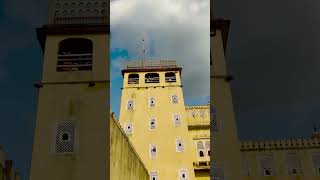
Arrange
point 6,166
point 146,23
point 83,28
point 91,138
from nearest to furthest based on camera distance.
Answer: point 146,23 → point 6,166 → point 91,138 → point 83,28

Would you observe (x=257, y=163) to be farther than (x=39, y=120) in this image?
Yes

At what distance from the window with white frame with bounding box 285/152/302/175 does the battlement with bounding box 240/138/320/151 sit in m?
0.08

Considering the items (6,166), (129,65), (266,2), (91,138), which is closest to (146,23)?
(129,65)

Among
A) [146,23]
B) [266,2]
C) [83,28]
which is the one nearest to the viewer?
[146,23]

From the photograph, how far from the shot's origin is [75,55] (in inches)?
121

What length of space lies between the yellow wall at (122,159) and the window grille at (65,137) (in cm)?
207

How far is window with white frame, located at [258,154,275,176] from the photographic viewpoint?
4004 mm

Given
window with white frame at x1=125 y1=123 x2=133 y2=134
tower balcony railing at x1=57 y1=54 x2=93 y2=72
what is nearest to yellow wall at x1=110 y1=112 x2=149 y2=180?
window with white frame at x1=125 y1=123 x2=133 y2=134

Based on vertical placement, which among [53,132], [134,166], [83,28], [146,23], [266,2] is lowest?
[134,166]

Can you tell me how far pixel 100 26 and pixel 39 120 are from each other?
0.68m

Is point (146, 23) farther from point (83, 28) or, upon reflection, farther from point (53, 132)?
point (83, 28)

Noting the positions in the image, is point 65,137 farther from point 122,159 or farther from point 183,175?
point 183,175

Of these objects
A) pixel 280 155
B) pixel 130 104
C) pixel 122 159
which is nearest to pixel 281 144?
pixel 280 155

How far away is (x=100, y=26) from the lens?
3.09 meters
